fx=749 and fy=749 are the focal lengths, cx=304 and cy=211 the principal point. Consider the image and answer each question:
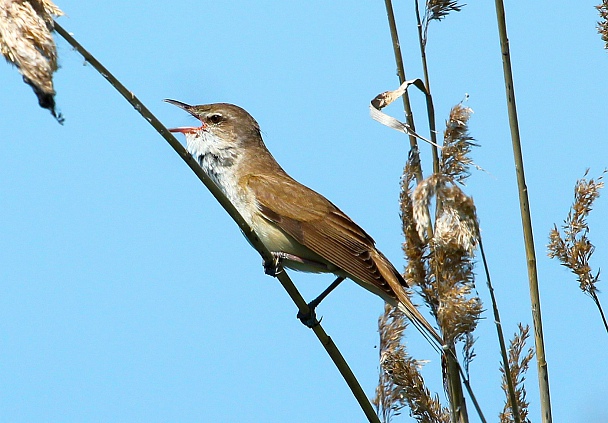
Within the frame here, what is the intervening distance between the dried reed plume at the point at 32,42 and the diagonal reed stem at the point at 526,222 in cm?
133

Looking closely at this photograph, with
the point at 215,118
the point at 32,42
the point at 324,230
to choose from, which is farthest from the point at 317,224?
the point at 32,42

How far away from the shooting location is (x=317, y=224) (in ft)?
12.8

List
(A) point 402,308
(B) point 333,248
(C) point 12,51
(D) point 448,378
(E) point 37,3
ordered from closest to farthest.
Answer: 1. (C) point 12,51
2. (E) point 37,3
3. (D) point 448,378
4. (A) point 402,308
5. (B) point 333,248

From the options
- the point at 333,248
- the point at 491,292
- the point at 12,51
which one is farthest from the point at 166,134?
the point at 333,248

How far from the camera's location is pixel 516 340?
7.59 feet

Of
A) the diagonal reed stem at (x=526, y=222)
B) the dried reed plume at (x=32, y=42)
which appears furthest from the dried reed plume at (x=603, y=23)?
the dried reed plume at (x=32, y=42)

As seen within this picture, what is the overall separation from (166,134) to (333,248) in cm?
202

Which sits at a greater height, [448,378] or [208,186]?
[208,186]

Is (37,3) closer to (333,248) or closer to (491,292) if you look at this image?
(491,292)

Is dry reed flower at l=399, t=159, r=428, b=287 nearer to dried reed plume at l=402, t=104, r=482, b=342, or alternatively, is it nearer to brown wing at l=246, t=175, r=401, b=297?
dried reed plume at l=402, t=104, r=482, b=342

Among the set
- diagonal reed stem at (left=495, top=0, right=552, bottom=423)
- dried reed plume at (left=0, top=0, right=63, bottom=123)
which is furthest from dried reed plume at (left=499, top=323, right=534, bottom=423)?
dried reed plume at (left=0, top=0, right=63, bottom=123)

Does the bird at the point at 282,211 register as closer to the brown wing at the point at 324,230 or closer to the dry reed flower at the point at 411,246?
the brown wing at the point at 324,230

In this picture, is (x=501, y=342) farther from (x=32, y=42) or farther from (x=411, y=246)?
(x=32, y=42)

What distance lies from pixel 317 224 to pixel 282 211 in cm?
20
